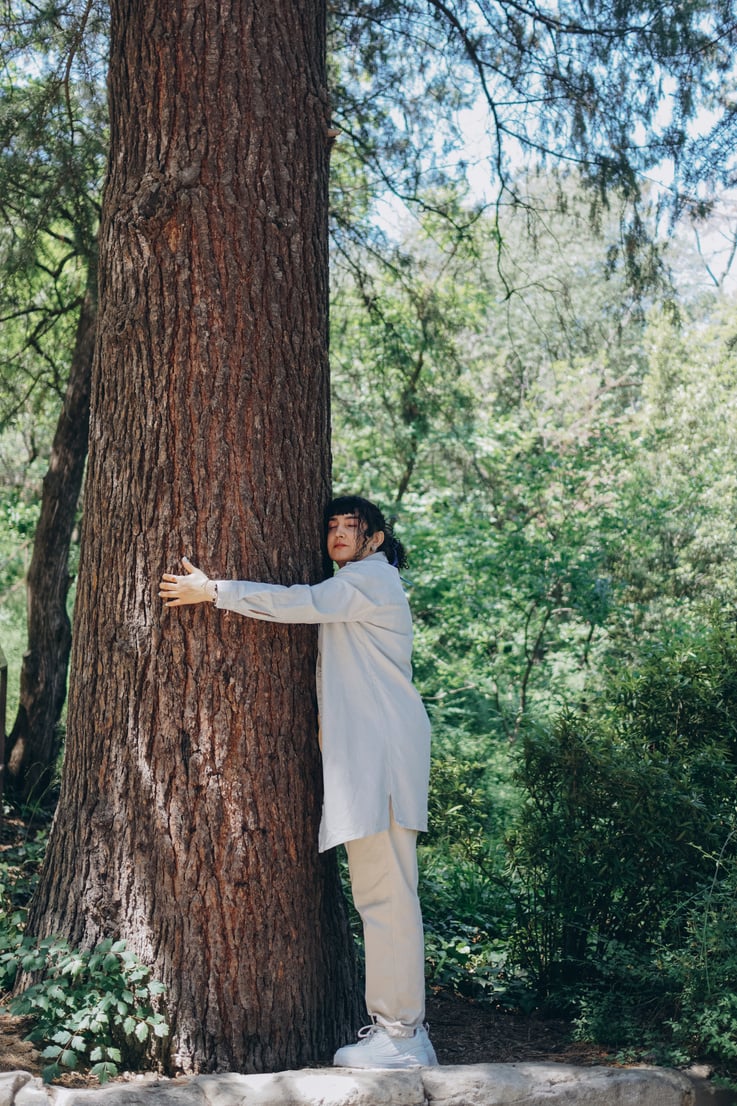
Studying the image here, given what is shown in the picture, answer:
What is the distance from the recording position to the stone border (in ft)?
9.77

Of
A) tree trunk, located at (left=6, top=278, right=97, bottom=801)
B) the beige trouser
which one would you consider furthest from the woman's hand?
tree trunk, located at (left=6, top=278, right=97, bottom=801)

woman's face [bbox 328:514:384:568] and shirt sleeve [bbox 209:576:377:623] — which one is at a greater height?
woman's face [bbox 328:514:384:568]

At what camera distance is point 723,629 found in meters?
4.95

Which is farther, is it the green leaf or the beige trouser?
the beige trouser

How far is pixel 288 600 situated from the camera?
3500 mm

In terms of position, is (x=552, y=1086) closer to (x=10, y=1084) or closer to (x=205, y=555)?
(x=10, y=1084)

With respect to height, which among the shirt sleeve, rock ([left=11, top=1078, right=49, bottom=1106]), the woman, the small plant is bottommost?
rock ([left=11, top=1078, right=49, bottom=1106])

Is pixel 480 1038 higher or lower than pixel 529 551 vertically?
lower

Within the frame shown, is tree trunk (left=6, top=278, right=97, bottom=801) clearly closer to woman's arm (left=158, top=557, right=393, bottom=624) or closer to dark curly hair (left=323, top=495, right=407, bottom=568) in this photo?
dark curly hair (left=323, top=495, right=407, bottom=568)

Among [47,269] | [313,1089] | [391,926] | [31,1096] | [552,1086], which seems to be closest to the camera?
[31,1096]

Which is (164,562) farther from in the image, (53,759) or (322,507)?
(53,759)

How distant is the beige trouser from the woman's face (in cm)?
94

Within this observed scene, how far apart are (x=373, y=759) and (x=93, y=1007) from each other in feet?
3.80

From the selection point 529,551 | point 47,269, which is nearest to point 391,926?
point 47,269
